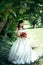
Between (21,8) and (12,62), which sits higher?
(21,8)

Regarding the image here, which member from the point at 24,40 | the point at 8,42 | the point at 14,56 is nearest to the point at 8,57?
the point at 14,56

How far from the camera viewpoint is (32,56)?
895 centimetres

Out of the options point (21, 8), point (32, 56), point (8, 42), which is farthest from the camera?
point (8, 42)

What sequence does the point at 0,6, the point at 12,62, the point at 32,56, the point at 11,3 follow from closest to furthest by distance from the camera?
the point at 0,6 → the point at 11,3 → the point at 12,62 → the point at 32,56

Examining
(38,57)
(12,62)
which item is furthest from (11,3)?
(38,57)

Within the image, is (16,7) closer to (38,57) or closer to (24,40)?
(24,40)

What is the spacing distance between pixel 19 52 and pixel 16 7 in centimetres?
580

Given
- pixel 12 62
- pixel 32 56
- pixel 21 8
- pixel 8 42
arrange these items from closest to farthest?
pixel 21 8, pixel 12 62, pixel 32 56, pixel 8 42

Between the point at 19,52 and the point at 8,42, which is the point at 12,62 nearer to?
the point at 19,52

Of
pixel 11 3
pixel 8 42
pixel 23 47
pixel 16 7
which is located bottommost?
pixel 8 42

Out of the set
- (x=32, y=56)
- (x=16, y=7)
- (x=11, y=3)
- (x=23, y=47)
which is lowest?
(x=32, y=56)

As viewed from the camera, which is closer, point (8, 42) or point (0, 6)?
point (0, 6)

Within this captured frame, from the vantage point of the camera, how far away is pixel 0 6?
232 cm

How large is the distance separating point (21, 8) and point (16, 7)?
86 millimetres
